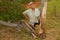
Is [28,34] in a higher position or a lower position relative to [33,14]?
lower

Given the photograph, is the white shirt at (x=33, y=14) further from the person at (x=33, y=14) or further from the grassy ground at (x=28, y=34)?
the grassy ground at (x=28, y=34)

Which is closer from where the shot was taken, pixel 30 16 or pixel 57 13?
pixel 30 16

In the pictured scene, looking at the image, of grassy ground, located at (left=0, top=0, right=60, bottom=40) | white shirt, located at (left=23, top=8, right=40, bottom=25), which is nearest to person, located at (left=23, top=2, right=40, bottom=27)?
white shirt, located at (left=23, top=8, right=40, bottom=25)

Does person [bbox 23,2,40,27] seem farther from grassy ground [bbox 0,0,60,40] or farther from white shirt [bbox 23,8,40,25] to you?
grassy ground [bbox 0,0,60,40]

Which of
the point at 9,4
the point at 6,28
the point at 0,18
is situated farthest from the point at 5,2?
the point at 6,28

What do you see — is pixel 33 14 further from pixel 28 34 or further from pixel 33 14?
pixel 28 34

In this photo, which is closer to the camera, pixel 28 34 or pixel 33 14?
pixel 33 14

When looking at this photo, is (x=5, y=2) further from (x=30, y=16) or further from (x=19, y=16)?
(x=30, y=16)

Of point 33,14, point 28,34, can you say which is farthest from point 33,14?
point 28,34

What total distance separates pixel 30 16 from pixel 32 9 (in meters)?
0.22

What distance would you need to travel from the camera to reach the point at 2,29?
6.31m

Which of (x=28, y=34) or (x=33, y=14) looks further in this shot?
(x=28, y=34)

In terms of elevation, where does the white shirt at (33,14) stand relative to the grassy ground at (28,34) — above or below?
above

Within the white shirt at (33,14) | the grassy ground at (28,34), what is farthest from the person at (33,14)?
the grassy ground at (28,34)
